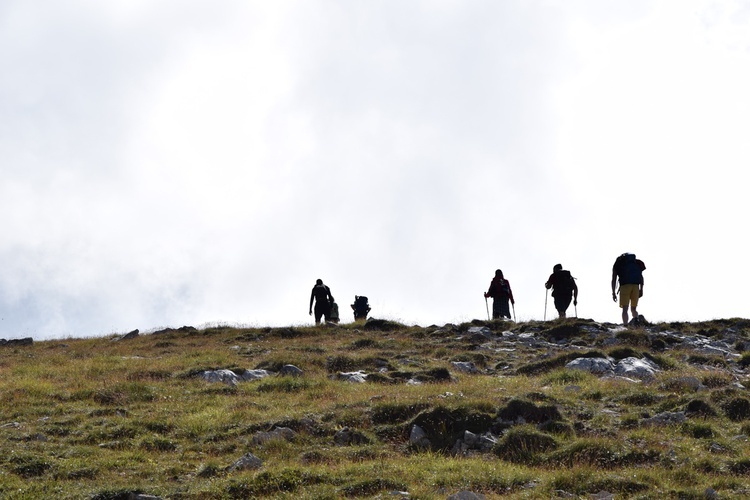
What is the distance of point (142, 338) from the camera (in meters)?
33.4

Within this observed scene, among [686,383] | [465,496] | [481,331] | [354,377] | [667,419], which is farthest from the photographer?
[481,331]

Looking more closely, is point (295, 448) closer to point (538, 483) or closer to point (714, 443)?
point (538, 483)

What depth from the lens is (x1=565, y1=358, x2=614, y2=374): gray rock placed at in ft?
68.2

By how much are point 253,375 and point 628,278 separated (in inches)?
545

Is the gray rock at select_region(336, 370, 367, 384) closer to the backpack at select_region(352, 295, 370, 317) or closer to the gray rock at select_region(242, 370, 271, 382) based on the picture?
the gray rock at select_region(242, 370, 271, 382)

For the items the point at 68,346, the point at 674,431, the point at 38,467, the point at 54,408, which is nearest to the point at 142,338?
the point at 68,346

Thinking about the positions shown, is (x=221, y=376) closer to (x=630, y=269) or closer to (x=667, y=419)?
(x=667, y=419)

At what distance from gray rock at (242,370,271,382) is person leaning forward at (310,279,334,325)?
513 inches

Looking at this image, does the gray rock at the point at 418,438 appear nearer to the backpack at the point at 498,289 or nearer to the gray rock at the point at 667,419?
the gray rock at the point at 667,419

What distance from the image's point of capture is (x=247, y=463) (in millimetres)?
13648

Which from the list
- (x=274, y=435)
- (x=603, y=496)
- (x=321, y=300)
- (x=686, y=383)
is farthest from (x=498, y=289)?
(x=603, y=496)

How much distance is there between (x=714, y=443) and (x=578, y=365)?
721 cm

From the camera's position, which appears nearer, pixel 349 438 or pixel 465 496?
pixel 465 496

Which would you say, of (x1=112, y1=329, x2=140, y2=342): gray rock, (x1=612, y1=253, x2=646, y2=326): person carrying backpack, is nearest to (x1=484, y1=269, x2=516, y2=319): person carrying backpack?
(x1=612, y1=253, x2=646, y2=326): person carrying backpack
